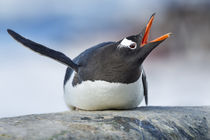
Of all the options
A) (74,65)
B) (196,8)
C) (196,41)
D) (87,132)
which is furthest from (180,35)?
(87,132)

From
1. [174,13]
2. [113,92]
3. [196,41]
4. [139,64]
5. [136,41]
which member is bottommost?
[113,92]

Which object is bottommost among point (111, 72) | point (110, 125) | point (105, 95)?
point (110, 125)

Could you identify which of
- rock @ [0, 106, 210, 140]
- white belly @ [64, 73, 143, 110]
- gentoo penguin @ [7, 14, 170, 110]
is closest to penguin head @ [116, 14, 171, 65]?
gentoo penguin @ [7, 14, 170, 110]


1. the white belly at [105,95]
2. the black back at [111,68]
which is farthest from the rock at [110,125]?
the black back at [111,68]

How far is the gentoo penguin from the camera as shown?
208cm

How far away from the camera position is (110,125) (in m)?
1.82

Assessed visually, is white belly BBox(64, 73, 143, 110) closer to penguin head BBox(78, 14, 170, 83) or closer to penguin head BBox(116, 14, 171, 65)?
penguin head BBox(78, 14, 170, 83)

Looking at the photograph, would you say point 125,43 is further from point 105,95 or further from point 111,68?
point 105,95

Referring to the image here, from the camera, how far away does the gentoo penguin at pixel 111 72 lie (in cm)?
208

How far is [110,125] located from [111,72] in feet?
1.27

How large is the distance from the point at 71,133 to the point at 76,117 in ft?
0.99

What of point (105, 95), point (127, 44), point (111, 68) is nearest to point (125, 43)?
point (127, 44)

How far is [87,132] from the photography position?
1672mm

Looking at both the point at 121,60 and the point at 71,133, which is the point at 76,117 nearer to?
the point at 71,133
